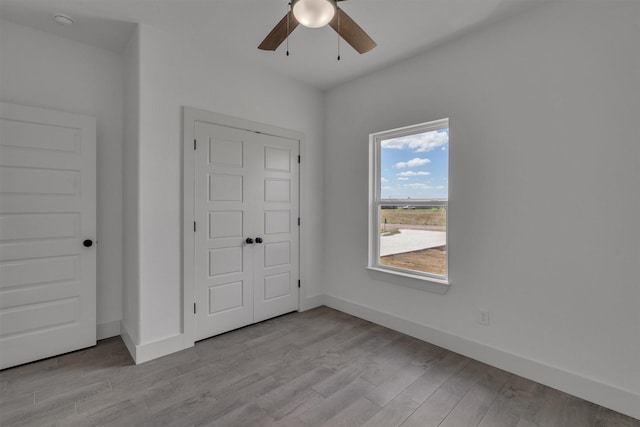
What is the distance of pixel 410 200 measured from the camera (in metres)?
3.13

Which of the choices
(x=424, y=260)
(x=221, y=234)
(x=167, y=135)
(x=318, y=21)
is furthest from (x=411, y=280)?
(x=167, y=135)

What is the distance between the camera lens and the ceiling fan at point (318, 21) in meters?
1.62

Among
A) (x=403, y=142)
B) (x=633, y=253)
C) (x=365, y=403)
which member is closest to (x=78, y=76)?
(x=403, y=142)

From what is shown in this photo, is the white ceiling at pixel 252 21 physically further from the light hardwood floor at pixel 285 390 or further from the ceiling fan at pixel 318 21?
the light hardwood floor at pixel 285 390

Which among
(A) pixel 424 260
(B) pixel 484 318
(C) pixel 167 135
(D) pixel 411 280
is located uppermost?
(C) pixel 167 135

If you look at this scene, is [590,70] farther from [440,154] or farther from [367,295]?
[367,295]

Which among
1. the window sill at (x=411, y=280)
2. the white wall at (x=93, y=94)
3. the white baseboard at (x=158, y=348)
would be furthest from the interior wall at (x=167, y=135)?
the window sill at (x=411, y=280)

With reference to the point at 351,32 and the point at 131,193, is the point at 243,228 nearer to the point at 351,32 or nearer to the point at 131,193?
the point at 131,193

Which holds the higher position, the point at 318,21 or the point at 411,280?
the point at 318,21

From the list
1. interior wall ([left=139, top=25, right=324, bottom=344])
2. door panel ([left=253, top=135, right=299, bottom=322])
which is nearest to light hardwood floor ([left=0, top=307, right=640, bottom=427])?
interior wall ([left=139, top=25, right=324, bottom=344])

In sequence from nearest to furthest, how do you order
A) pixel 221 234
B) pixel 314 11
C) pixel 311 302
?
pixel 314 11 < pixel 221 234 < pixel 311 302

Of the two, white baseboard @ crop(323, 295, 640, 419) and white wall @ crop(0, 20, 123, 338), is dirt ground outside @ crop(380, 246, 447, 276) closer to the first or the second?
white baseboard @ crop(323, 295, 640, 419)

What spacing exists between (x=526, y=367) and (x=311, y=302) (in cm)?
227

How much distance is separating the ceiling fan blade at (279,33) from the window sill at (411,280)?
2.38 m
